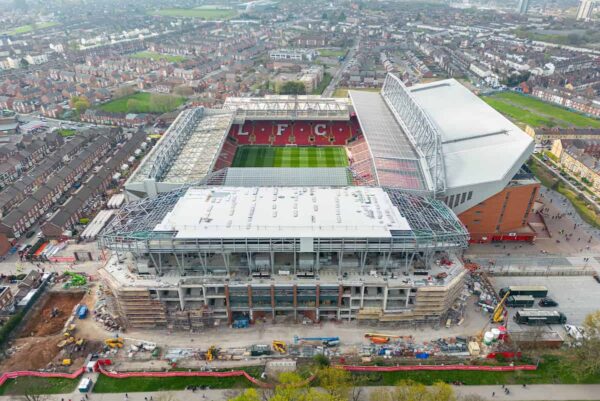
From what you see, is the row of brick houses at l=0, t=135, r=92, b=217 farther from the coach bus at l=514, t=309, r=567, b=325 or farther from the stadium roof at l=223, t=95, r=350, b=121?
the coach bus at l=514, t=309, r=567, b=325

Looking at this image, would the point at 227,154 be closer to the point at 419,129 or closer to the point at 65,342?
the point at 419,129

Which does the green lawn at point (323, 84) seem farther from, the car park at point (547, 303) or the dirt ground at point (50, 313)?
the dirt ground at point (50, 313)

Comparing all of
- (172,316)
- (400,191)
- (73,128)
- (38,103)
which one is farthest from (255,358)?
(38,103)

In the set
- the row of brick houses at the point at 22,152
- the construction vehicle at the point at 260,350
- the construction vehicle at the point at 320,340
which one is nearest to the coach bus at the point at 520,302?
the construction vehicle at the point at 320,340

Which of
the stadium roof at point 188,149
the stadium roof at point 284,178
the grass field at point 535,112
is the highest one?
the stadium roof at point 188,149

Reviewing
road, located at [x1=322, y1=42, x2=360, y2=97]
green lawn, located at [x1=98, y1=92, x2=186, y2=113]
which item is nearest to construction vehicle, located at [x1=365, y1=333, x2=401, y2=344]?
green lawn, located at [x1=98, y1=92, x2=186, y2=113]
